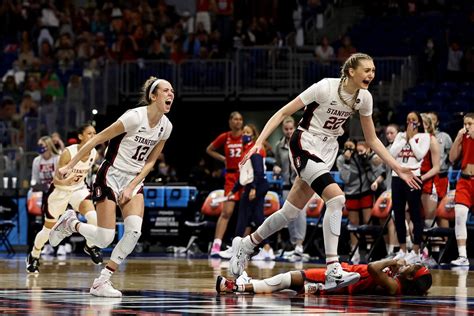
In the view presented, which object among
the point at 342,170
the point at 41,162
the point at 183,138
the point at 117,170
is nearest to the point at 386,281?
the point at 117,170

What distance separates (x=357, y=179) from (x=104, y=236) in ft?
26.6

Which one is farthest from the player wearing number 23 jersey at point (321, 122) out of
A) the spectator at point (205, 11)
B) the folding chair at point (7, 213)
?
the spectator at point (205, 11)

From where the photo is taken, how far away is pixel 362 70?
11.6m

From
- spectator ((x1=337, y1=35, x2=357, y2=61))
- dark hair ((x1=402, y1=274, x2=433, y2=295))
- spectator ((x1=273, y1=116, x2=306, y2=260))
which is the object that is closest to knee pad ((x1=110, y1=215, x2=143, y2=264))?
dark hair ((x1=402, y1=274, x2=433, y2=295))

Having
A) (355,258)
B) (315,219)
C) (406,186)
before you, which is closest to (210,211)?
(315,219)

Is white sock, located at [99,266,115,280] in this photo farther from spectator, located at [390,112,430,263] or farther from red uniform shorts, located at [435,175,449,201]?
red uniform shorts, located at [435,175,449,201]

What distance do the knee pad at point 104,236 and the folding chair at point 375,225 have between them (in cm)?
689

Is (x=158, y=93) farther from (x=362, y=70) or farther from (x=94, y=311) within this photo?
(x=94, y=311)

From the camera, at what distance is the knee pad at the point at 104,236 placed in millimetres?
11773

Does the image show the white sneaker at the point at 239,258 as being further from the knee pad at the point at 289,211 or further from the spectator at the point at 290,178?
the spectator at the point at 290,178

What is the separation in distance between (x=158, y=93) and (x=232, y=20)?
18.7m

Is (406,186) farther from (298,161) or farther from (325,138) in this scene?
(298,161)

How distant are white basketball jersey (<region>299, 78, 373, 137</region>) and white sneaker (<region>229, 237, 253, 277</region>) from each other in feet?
4.35

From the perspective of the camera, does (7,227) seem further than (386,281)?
Yes
